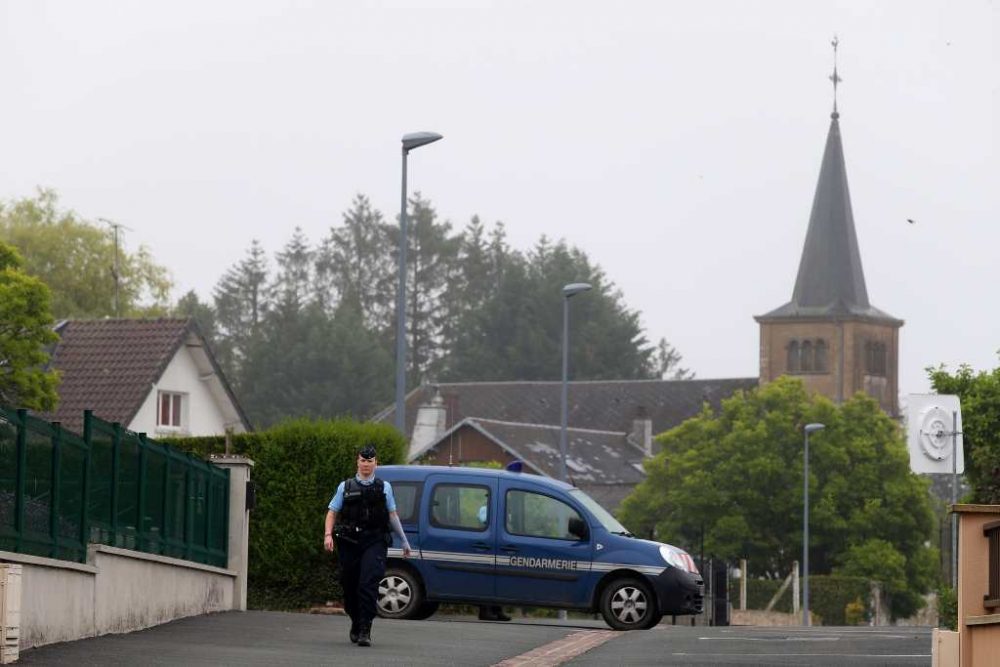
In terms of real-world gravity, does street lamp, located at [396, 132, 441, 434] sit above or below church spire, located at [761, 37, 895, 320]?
below

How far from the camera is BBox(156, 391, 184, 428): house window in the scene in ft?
188

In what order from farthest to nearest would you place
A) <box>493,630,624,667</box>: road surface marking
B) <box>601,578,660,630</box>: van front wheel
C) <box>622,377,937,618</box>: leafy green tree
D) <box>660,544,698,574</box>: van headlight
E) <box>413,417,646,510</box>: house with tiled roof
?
<box>413,417,646,510</box>: house with tiled roof
<box>622,377,937,618</box>: leafy green tree
<box>660,544,698,574</box>: van headlight
<box>601,578,660,630</box>: van front wheel
<box>493,630,624,667</box>: road surface marking

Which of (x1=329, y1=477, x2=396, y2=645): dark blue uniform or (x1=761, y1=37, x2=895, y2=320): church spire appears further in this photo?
(x1=761, y1=37, x2=895, y2=320): church spire

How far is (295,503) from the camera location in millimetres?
28031

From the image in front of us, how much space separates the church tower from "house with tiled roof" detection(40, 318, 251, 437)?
69.1 metres

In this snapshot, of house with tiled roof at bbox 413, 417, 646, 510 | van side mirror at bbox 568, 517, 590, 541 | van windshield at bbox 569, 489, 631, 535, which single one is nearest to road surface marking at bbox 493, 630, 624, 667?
van side mirror at bbox 568, 517, 590, 541

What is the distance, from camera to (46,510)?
653 inches

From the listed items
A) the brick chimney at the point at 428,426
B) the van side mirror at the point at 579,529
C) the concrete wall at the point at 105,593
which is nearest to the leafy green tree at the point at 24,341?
the van side mirror at the point at 579,529

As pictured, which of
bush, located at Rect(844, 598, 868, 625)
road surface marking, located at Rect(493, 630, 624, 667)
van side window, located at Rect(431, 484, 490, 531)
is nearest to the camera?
road surface marking, located at Rect(493, 630, 624, 667)

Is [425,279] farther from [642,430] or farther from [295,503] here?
[295,503]

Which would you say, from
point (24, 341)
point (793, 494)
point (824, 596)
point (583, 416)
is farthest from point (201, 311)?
point (24, 341)

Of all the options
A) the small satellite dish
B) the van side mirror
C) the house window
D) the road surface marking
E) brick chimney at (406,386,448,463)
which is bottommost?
the road surface marking

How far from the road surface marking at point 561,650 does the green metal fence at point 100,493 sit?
11.6ft

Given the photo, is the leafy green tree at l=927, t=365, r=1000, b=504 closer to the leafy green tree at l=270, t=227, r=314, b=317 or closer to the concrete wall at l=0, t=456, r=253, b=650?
the concrete wall at l=0, t=456, r=253, b=650
